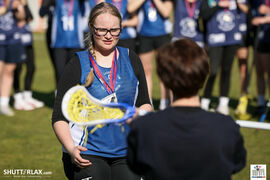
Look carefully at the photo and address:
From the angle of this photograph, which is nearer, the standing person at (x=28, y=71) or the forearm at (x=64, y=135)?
the forearm at (x=64, y=135)

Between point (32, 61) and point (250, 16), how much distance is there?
13.9ft

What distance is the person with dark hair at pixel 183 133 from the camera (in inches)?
88.7

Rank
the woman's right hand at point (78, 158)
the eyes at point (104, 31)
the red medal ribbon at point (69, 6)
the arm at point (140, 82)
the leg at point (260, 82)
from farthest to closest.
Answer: the leg at point (260, 82)
the red medal ribbon at point (69, 6)
the arm at point (140, 82)
the eyes at point (104, 31)
the woman's right hand at point (78, 158)

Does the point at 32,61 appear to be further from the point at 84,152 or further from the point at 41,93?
the point at 84,152

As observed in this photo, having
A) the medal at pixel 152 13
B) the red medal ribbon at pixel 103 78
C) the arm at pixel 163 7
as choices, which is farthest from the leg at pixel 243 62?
the red medal ribbon at pixel 103 78

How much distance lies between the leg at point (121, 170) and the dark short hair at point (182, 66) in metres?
1.10

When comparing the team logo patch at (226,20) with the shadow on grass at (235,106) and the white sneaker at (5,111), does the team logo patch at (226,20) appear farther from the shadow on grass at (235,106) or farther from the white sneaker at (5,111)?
the white sneaker at (5,111)

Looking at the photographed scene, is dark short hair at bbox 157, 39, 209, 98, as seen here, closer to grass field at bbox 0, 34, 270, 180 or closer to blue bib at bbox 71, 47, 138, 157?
blue bib at bbox 71, 47, 138, 157

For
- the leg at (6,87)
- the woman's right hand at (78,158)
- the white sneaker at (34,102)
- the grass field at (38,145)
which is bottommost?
the grass field at (38,145)

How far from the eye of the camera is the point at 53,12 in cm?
793

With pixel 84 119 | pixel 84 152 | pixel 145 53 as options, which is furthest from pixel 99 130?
pixel 145 53

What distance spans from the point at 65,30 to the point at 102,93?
458cm

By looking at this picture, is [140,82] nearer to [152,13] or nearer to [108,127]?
[108,127]

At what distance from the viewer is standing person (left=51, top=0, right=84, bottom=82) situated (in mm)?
7586
